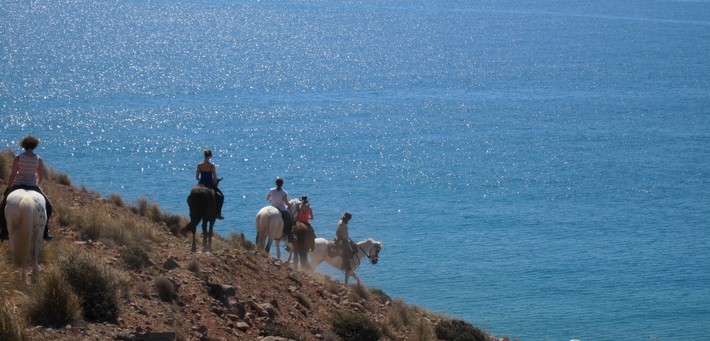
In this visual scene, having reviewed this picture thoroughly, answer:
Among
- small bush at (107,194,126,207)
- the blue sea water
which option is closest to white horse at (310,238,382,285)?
small bush at (107,194,126,207)

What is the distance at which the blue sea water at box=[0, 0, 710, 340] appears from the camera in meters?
46.4

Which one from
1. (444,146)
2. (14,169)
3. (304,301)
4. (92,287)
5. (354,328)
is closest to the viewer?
(92,287)

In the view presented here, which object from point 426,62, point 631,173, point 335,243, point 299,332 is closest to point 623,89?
point 426,62

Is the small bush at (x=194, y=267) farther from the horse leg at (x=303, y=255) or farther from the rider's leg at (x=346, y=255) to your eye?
the rider's leg at (x=346, y=255)

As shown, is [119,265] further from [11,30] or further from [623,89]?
[11,30]

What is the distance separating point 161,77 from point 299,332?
9865 cm

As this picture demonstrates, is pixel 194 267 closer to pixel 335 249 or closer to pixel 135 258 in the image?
pixel 135 258


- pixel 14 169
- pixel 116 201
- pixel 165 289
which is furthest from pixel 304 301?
pixel 116 201

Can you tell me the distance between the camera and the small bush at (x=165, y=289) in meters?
14.9

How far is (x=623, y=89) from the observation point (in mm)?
116688

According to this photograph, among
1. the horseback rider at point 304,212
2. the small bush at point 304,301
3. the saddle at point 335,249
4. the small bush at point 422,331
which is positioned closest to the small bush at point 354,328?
the small bush at point 304,301

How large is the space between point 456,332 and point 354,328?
364 cm

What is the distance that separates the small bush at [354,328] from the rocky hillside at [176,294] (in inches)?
0.8

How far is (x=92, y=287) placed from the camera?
496 inches
